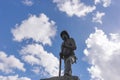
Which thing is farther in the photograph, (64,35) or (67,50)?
(64,35)

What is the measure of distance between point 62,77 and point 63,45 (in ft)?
6.96

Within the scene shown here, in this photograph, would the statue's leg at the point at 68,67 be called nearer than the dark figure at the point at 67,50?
Yes

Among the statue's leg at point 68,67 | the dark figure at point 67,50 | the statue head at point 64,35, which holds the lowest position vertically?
the statue's leg at point 68,67

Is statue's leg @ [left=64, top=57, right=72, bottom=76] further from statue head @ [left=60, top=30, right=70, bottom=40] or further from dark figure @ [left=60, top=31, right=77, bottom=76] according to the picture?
statue head @ [left=60, top=30, right=70, bottom=40]

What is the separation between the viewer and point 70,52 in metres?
18.2

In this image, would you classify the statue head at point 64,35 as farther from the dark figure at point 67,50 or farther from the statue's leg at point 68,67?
the statue's leg at point 68,67

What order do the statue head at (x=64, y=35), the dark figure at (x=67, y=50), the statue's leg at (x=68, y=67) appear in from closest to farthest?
the statue's leg at (x=68, y=67) → the dark figure at (x=67, y=50) → the statue head at (x=64, y=35)

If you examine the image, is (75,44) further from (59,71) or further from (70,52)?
(59,71)

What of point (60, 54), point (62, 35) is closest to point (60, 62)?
point (60, 54)

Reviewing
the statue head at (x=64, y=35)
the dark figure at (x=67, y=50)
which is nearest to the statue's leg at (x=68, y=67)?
the dark figure at (x=67, y=50)

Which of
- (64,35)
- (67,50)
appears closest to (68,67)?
(67,50)

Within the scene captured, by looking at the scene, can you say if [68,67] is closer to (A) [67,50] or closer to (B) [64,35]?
(A) [67,50]

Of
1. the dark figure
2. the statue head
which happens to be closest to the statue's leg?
the dark figure

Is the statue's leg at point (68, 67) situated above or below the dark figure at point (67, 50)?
below
